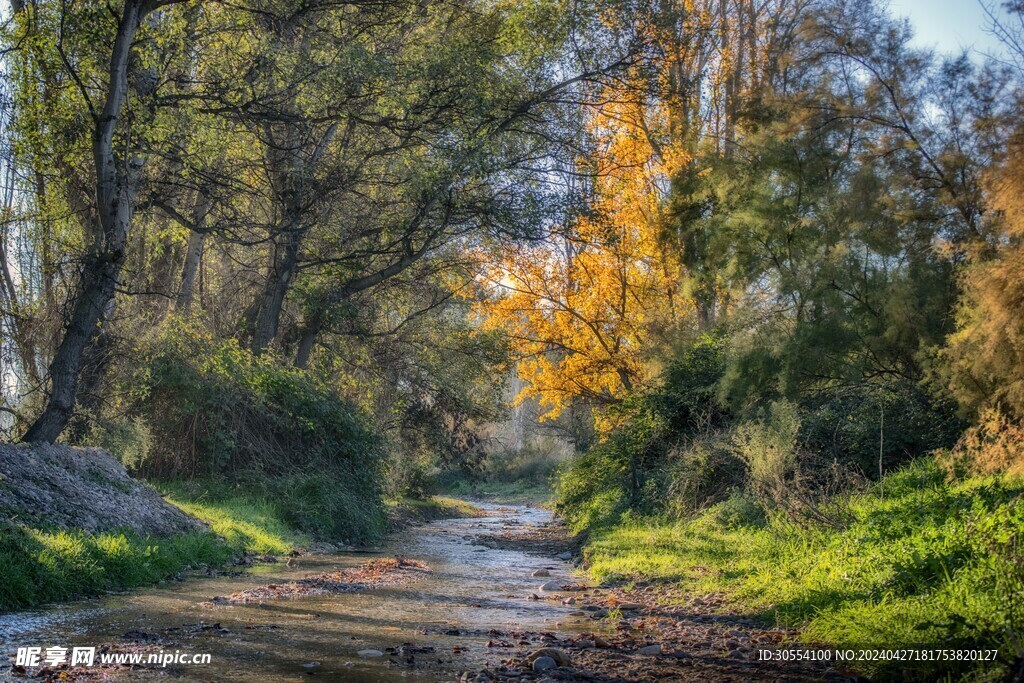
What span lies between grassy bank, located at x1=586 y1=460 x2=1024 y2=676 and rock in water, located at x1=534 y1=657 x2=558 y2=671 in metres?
2.18

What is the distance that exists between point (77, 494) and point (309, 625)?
4529 millimetres

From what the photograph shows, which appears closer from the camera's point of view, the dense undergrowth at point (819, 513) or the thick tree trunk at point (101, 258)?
the dense undergrowth at point (819, 513)

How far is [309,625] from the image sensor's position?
7.50m

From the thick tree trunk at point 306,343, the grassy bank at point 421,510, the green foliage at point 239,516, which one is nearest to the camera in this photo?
the green foliage at point 239,516

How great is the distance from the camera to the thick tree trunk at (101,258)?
34.2ft

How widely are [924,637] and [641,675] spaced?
6.21 feet

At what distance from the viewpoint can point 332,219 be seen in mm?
15672

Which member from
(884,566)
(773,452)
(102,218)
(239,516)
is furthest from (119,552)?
(773,452)

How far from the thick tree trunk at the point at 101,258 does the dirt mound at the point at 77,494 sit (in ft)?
1.98

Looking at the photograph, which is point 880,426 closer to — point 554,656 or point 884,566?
point 884,566

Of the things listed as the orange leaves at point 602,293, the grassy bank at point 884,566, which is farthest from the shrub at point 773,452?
the orange leaves at point 602,293

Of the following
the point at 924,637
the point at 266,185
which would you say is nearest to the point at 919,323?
the point at 924,637

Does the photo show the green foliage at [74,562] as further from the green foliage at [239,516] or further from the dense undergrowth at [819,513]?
the dense undergrowth at [819,513]

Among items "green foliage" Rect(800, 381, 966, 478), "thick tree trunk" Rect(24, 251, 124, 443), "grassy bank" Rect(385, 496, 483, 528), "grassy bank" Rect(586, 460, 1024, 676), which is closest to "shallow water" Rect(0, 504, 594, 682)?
"grassy bank" Rect(586, 460, 1024, 676)
